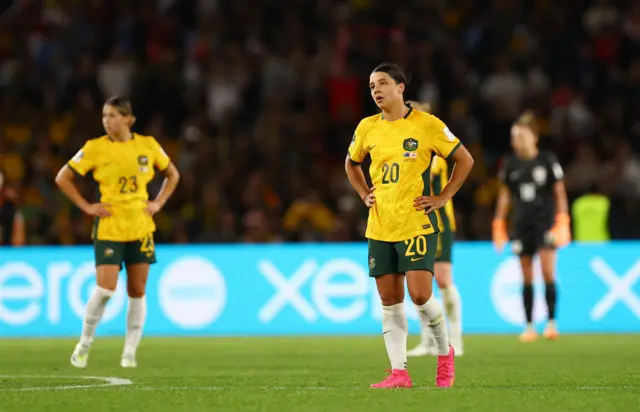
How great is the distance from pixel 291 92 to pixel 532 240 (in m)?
6.68

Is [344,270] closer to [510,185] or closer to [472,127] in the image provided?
[510,185]

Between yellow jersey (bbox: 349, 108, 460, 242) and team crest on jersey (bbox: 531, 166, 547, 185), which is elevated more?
team crest on jersey (bbox: 531, 166, 547, 185)

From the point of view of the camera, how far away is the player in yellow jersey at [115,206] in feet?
35.7

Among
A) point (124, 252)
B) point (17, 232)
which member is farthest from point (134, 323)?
point (17, 232)

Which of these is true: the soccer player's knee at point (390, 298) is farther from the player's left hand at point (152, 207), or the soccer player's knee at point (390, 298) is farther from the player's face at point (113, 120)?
the player's face at point (113, 120)

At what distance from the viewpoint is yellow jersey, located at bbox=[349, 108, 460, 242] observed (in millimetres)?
8477

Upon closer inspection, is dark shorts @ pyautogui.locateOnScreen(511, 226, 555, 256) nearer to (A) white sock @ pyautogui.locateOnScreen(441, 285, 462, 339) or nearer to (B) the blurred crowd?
(A) white sock @ pyautogui.locateOnScreen(441, 285, 462, 339)

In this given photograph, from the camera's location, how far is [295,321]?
16.3 m

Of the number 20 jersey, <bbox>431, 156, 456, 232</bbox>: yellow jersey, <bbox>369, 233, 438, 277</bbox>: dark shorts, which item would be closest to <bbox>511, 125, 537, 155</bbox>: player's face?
the number 20 jersey

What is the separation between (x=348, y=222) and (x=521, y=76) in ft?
13.8

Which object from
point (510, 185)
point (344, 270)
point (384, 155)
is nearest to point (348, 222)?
point (344, 270)

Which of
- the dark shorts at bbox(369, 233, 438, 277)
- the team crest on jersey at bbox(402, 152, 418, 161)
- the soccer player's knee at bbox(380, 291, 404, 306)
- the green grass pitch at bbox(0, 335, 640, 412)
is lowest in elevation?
the green grass pitch at bbox(0, 335, 640, 412)

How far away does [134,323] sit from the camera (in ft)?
36.7

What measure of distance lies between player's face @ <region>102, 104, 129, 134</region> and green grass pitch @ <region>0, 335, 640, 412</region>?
1.92 meters
